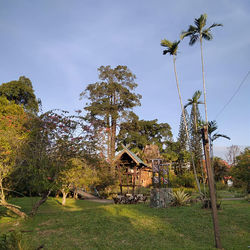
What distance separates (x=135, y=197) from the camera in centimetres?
1558

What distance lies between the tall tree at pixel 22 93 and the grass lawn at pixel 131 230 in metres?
25.2

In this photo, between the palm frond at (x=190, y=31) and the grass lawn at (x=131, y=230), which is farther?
the palm frond at (x=190, y=31)

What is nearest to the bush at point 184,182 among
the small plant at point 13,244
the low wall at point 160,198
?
the low wall at point 160,198

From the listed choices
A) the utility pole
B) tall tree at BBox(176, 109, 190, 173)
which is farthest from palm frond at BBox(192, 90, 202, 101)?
tall tree at BBox(176, 109, 190, 173)

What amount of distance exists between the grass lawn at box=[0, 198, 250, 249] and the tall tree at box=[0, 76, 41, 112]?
25160 mm

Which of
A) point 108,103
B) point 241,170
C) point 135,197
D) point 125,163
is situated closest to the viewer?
point 241,170

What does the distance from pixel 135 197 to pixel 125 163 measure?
4.72 meters

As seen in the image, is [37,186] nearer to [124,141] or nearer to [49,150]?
[49,150]

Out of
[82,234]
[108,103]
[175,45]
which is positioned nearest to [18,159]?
[82,234]

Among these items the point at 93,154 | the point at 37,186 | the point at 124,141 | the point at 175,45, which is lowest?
the point at 37,186

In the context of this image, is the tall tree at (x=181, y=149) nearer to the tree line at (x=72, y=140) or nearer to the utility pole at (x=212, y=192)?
the tree line at (x=72, y=140)

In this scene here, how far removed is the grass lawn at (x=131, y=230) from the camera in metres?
6.27

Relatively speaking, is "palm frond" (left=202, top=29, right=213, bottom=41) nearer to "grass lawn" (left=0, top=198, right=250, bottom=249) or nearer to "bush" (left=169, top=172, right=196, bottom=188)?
"grass lawn" (left=0, top=198, right=250, bottom=249)

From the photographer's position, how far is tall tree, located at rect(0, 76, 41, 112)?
31984mm
